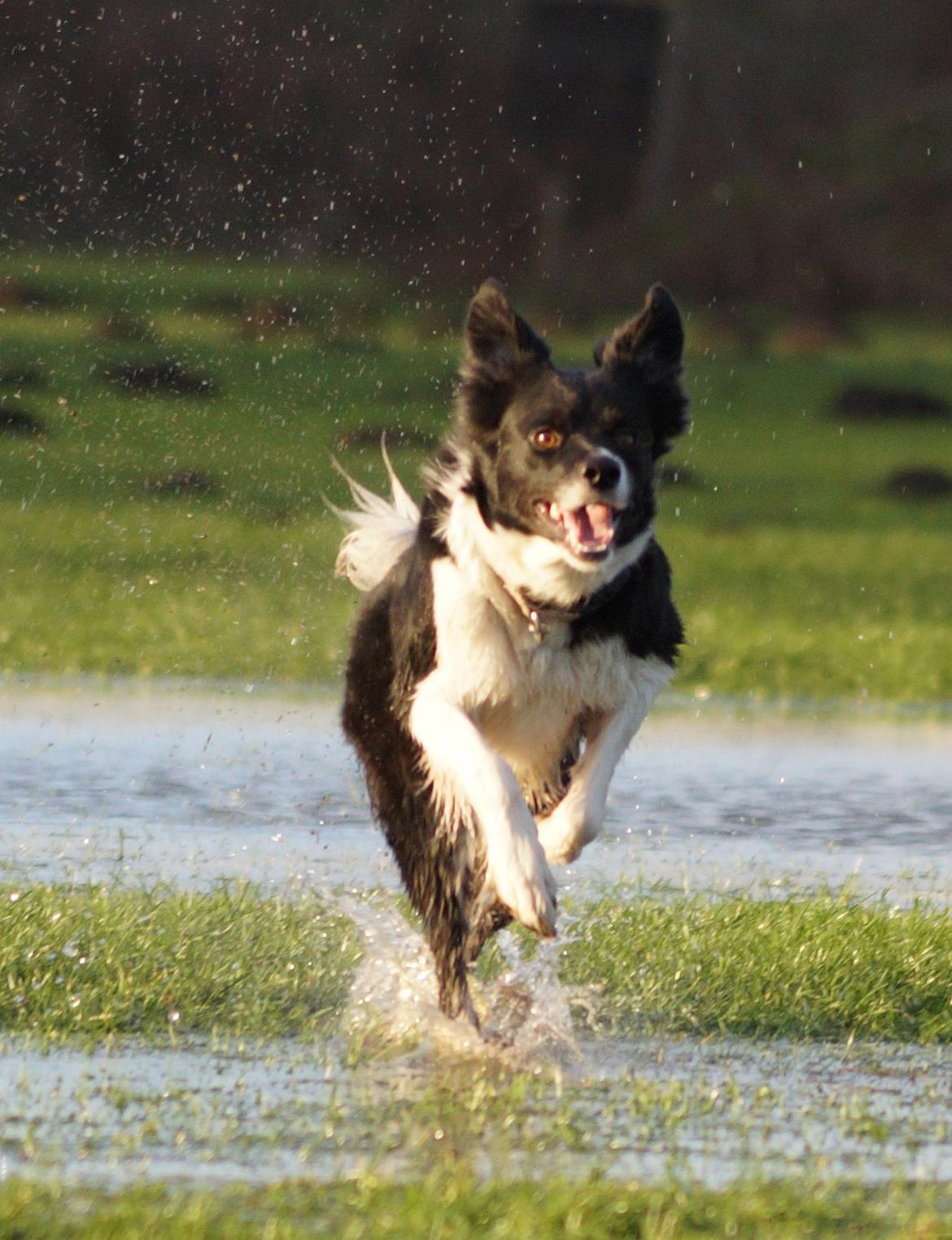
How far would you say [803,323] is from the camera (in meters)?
31.7

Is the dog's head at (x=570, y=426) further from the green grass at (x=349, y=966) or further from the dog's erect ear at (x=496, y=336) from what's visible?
the green grass at (x=349, y=966)

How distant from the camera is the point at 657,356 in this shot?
207 inches

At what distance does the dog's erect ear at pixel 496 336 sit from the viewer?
516cm

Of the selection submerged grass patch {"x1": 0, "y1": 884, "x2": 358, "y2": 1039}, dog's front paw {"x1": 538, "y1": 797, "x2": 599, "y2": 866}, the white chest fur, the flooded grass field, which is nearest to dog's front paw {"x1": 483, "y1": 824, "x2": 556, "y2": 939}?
dog's front paw {"x1": 538, "y1": 797, "x2": 599, "y2": 866}

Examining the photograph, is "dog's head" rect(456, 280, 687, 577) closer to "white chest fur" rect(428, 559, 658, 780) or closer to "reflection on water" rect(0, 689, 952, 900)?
"white chest fur" rect(428, 559, 658, 780)

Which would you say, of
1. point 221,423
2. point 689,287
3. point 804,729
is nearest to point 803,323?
point 689,287

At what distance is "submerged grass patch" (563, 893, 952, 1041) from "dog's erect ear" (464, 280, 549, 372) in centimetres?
141

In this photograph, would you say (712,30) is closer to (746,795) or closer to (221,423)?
(221,423)

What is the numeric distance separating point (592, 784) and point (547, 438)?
740 mm

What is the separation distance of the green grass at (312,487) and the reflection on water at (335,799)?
1.23 meters

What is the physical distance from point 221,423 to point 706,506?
4.46 meters

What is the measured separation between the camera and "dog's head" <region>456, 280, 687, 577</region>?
4.93 m

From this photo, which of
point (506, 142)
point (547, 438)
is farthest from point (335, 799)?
point (506, 142)

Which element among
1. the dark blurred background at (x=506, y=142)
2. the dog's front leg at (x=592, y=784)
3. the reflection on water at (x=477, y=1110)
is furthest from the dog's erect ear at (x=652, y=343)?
the dark blurred background at (x=506, y=142)
